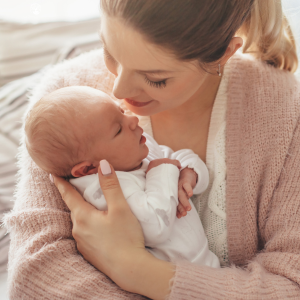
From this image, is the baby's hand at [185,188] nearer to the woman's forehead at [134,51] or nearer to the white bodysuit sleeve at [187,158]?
the white bodysuit sleeve at [187,158]

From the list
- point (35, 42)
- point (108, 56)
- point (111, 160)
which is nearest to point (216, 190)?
point (111, 160)

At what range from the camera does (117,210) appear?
1.08m

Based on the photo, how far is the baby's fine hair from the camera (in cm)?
109

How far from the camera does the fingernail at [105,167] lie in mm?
1100

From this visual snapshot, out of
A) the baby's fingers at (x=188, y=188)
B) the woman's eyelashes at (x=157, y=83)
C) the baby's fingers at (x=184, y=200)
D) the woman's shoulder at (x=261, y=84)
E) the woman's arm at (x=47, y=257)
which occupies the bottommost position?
the woman's arm at (x=47, y=257)

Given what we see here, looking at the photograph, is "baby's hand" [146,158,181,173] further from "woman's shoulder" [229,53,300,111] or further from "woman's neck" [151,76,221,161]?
"woman's shoulder" [229,53,300,111]

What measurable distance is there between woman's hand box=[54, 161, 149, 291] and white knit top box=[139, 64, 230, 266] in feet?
1.12

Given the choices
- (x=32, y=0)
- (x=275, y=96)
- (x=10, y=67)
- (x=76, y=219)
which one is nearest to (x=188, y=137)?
(x=275, y=96)

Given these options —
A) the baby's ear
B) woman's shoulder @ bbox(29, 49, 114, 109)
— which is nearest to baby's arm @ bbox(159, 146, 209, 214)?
the baby's ear

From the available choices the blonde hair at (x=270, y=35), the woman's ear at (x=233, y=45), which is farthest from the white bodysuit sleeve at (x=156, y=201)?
the blonde hair at (x=270, y=35)

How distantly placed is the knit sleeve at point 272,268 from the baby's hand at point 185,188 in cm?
18

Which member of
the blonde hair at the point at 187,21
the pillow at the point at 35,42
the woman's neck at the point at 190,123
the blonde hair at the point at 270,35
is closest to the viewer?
the blonde hair at the point at 187,21

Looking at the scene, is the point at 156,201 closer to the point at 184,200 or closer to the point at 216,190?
the point at 184,200

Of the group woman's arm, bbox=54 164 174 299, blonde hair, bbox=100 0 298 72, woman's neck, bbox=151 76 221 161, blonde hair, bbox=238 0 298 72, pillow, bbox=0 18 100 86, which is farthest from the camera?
pillow, bbox=0 18 100 86
